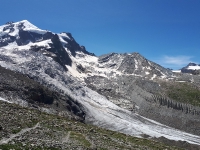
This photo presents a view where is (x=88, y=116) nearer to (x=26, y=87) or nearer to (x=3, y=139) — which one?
(x=26, y=87)

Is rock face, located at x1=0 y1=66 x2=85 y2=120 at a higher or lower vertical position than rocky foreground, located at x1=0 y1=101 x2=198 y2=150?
higher

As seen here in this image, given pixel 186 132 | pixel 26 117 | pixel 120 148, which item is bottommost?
pixel 186 132

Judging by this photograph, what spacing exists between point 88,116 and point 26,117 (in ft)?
411

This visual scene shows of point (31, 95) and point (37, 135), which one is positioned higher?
point (31, 95)

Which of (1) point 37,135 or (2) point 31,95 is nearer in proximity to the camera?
(1) point 37,135

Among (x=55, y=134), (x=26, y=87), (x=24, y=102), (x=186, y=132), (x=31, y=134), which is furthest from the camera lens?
(x=186, y=132)

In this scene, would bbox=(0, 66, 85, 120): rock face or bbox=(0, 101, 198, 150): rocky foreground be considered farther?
bbox=(0, 66, 85, 120): rock face

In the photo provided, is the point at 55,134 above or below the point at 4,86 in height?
below

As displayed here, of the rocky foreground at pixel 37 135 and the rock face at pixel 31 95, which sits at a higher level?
the rock face at pixel 31 95

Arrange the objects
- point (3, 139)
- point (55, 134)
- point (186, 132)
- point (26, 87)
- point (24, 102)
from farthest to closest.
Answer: point (186, 132) → point (26, 87) → point (24, 102) → point (55, 134) → point (3, 139)

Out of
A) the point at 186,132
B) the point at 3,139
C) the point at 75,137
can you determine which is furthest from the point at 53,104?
the point at 3,139

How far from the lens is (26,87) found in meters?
154

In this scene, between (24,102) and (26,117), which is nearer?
(26,117)

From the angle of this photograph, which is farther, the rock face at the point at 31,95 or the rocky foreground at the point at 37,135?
the rock face at the point at 31,95
